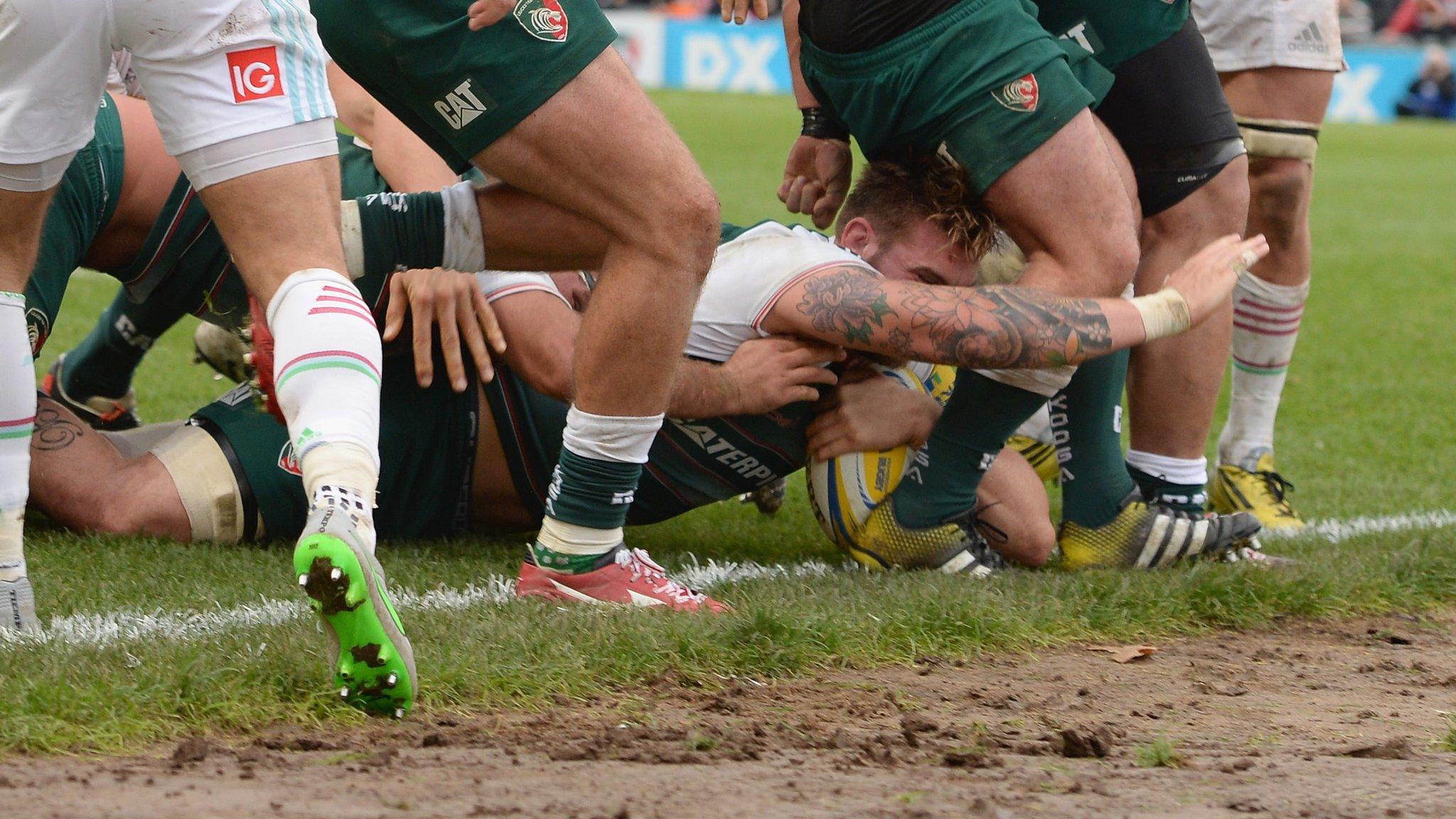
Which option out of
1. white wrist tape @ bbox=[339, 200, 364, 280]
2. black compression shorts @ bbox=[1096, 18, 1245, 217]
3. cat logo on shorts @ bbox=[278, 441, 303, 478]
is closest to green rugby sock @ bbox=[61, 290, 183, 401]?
cat logo on shorts @ bbox=[278, 441, 303, 478]

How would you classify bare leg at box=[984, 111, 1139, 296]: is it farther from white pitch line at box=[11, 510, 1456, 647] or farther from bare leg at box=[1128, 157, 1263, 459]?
white pitch line at box=[11, 510, 1456, 647]

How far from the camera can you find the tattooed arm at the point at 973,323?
10.2 feet

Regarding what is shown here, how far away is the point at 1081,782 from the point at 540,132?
134 centimetres

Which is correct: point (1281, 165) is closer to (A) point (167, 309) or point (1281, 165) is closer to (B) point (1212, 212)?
(B) point (1212, 212)

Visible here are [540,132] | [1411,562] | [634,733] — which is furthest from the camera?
[1411,562]

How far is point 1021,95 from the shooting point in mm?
3211

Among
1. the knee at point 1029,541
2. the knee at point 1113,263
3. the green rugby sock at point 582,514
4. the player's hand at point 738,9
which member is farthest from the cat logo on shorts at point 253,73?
the knee at point 1029,541

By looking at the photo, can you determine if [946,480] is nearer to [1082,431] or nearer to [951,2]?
[1082,431]

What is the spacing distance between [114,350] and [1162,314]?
107 inches

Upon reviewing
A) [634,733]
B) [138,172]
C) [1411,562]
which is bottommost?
[1411,562]

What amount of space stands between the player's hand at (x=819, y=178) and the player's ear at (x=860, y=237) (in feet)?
0.69

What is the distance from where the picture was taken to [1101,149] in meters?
3.29

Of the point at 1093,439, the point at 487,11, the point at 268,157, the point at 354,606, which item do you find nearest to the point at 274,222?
the point at 268,157

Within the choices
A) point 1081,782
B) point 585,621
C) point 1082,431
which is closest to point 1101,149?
point 1082,431
